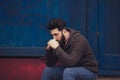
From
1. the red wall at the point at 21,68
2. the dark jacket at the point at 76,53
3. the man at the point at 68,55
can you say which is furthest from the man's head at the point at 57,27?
the red wall at the point at 21,68

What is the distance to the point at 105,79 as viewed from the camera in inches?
279

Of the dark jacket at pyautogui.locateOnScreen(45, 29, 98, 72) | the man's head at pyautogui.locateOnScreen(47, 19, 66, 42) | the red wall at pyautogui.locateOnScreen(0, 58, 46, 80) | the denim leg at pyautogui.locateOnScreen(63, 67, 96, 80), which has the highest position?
the man's head at pyautogui.locateOnScreen(47, 19, 66, 42)

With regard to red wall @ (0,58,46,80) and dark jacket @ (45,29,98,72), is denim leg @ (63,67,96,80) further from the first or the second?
red wall @ (0,58,46,80)

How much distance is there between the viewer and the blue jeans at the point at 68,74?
18.7 ft

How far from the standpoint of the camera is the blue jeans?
5.71m

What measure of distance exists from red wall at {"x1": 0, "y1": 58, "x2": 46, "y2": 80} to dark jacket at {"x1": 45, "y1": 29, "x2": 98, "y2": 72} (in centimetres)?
95

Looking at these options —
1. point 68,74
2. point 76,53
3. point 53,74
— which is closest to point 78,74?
point 68,74

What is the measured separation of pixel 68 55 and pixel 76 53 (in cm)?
12

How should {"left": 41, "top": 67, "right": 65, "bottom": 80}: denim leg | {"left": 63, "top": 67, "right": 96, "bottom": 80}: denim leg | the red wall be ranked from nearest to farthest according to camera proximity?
{"left": 63, "top": 67, "right": 96, "bottom": 80}: denim leg < {"left": 41, "top": 67, "right": 65, "bottom": 80}: denim leg < the red wall

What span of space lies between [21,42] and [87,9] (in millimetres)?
1292

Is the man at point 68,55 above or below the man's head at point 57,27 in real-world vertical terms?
below

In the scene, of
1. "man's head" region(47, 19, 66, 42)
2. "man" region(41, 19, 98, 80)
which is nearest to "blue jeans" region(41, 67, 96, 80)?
"man" region(41, 19, 98, 80)

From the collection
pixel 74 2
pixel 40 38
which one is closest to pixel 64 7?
pixel 74 2

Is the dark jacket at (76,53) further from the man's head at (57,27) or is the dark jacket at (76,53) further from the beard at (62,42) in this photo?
the man's head at (57,27)
